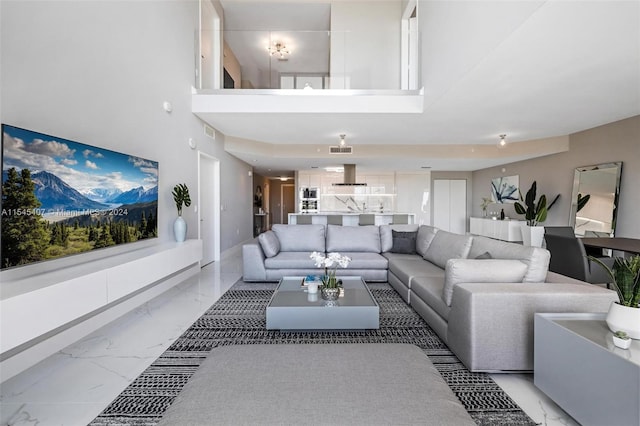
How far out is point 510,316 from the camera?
1993 mm

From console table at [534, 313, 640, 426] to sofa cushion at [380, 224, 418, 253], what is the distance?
300cm

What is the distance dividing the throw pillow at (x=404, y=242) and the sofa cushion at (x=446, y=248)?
1.51ft

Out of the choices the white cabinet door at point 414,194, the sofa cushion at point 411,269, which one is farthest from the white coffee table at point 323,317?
the white cabinet door at point 414,194

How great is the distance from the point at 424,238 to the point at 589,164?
384 centimetres

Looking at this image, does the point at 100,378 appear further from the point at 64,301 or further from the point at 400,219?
the point at 400,219

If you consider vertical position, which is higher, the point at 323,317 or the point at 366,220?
the point at 366,220

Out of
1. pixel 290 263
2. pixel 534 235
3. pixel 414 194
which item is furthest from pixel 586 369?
pixel 414 194

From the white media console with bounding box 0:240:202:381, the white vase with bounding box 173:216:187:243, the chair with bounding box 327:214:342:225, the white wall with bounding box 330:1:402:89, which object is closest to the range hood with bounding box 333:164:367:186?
the chair with bounding box 327:214:342:225

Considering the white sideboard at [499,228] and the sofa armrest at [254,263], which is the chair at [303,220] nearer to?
the sofa armrest at [254,263]

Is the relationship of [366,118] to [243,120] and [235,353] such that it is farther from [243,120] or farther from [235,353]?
[235,353]

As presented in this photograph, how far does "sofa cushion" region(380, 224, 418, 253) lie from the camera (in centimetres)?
485

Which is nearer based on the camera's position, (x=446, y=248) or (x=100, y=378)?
(x=100, y=378)

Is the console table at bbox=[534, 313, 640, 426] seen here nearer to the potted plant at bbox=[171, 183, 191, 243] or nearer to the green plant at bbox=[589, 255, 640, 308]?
the green plant at bbox=[589, 255, 640, 308]

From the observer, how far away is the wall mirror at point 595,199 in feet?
16.3
